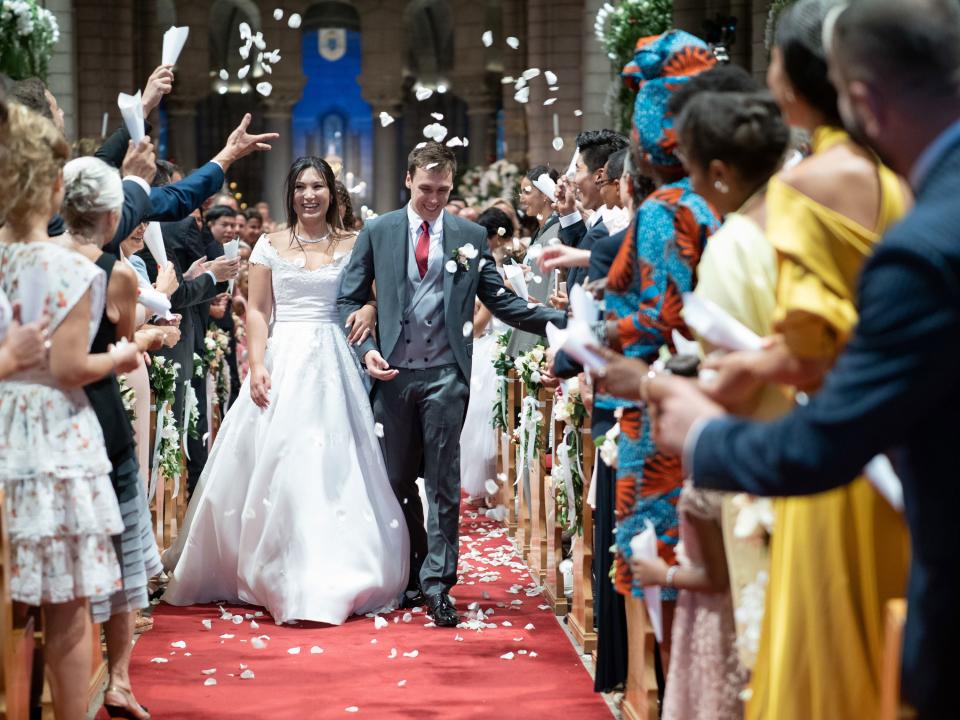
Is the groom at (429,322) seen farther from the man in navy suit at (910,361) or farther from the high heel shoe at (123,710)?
the man in navy suit at (910,361)

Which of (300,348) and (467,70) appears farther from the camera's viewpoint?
(467,70)

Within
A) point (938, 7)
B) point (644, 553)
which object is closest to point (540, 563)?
point (644, 553)

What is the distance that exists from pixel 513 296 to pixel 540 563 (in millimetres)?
1632

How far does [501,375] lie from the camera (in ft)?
26.6

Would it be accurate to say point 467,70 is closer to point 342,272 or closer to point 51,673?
point 342,272

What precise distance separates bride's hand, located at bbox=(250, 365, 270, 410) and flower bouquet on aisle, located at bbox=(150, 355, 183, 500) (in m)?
0.59

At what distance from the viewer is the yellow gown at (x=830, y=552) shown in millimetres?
2201

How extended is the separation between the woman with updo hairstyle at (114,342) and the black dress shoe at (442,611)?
6.06 ft

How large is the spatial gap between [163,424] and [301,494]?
3.16 ft

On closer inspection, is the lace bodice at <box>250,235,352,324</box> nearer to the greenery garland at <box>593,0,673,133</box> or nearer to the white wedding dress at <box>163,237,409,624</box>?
the white wedding dress at <box>163,237,409,624</box>

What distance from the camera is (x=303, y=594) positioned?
5.93 metres

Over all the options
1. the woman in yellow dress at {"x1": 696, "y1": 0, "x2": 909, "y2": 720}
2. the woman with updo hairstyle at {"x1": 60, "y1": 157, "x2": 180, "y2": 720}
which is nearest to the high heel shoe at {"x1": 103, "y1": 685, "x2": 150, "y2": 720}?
the woman with updo hairstyle at {"x1": 60, "y1": 157, "x2": 180, "y2": 720}

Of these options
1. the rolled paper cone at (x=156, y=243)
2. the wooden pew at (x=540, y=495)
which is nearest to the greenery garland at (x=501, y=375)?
the wooden pew at (x=540, y=495)

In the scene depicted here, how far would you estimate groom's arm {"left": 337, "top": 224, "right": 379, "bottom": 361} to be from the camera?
6.16 m
